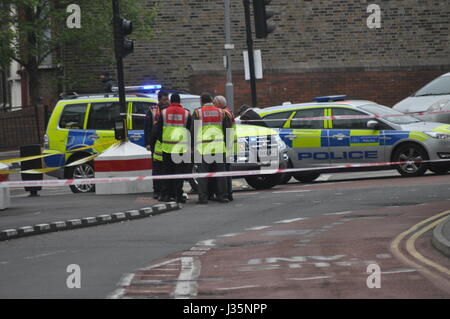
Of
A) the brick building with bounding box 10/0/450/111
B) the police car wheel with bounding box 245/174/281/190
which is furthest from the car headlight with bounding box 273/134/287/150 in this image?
the brick building with bounding box 10/0/450/111

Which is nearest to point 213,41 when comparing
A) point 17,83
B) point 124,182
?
point 17,83

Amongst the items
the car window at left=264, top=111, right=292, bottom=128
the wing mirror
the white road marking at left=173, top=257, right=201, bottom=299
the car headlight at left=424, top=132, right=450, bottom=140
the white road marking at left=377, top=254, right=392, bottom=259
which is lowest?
the white road marking at left=377, top=254, right=392, bottom=259

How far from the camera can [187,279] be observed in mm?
9859

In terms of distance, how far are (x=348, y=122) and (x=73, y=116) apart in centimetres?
538

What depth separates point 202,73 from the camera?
32312 millimetres

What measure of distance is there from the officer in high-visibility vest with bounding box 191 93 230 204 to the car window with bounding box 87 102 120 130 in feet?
12.0

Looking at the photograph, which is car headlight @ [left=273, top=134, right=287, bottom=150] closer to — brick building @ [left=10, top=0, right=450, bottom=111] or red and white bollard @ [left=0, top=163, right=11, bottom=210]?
red and white bollard @ [left=0, top=163, right=11, bottom=210]

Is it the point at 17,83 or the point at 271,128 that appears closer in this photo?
the point at 271,128

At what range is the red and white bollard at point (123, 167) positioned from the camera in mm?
19531

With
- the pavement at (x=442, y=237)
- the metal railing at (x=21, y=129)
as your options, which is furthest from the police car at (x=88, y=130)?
the metal railing at (x=21, y=129)

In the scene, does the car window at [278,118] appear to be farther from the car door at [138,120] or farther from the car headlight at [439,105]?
the car headlight at [439,105]

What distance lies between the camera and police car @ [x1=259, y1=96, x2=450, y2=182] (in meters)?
20.8

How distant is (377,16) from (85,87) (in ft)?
30.5

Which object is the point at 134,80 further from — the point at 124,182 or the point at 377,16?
the point at 124,182
